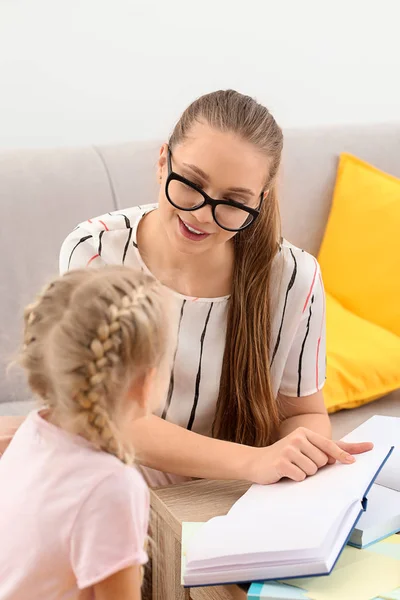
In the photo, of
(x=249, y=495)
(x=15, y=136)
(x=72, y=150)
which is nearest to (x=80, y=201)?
(x=72, y=150)

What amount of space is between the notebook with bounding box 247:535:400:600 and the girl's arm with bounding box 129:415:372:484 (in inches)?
5.9

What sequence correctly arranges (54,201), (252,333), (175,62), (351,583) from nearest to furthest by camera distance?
(351,583) → (252,333) → (54,201) → (175,62)

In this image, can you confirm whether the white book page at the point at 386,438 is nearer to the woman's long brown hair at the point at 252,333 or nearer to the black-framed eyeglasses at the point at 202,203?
the woman's long brown hair at the point at 252,333

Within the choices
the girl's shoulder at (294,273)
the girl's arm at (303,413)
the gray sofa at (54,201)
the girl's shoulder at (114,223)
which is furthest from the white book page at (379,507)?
the gray sofa at (54,201)

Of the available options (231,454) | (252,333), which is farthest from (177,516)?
(252,333)

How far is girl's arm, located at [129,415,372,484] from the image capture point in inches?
45.8

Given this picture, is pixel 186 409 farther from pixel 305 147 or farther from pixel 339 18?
pixel 339 18

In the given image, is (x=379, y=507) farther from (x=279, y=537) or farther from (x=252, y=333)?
(x=252, y=333)

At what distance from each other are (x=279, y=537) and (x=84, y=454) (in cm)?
24

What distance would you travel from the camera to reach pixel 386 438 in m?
1.27

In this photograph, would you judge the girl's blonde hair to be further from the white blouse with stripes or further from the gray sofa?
the gray sofa

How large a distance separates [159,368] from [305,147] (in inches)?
56.6

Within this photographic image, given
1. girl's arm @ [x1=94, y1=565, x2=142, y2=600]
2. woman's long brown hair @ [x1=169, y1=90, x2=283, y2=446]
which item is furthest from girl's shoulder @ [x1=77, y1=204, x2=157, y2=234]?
girl's arm @ [x1=94, y1=565, x2=142, y2=600]

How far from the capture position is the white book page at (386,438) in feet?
3.95
